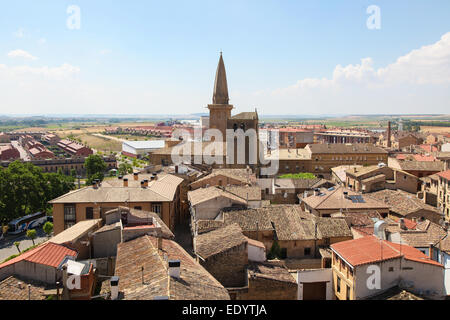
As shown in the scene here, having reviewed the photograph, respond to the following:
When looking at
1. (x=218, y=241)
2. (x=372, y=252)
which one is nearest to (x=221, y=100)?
(x=218, y=241)

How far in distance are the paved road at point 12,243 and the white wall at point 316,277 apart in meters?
22.0

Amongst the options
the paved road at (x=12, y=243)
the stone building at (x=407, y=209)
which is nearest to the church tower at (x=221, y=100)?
the stone building at (x=407, y=209)

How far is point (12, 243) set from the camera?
1241 inches

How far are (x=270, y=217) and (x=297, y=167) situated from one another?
34261 mm

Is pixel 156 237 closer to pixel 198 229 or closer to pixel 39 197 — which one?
pixel 198 229

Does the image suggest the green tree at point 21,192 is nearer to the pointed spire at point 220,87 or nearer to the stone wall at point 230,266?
the pointed spire at point 220,87

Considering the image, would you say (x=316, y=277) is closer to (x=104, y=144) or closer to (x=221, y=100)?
(x=221, y=100)

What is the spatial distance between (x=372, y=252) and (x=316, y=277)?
3.36 meters

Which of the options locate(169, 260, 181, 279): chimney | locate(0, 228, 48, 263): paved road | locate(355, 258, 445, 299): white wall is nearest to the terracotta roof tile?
locate(169, 260, 181, 279): chimney

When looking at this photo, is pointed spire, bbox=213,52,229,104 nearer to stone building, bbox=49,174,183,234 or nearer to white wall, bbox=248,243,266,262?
stone building, bbox=49,174,183,234

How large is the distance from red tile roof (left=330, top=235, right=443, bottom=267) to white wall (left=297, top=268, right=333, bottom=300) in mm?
1435

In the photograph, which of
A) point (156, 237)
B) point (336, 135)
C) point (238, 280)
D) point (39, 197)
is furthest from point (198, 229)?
point (336, 135)

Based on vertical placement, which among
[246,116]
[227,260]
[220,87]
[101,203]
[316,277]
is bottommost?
[316,277]

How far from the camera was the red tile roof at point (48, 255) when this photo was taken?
14.1m
